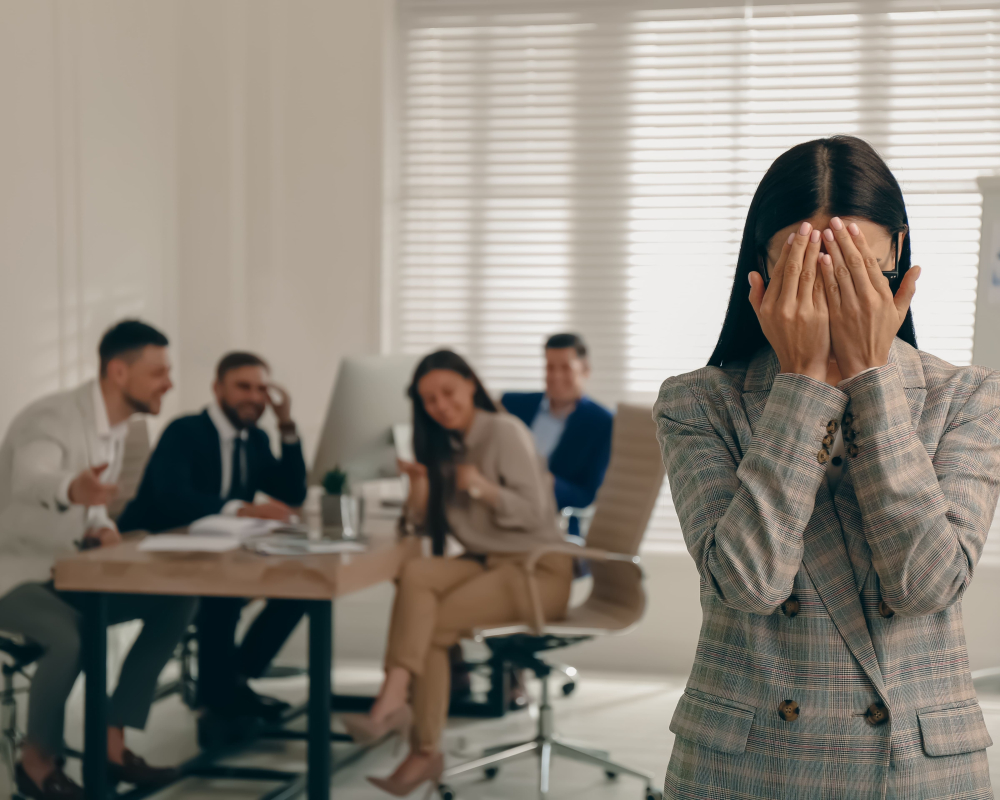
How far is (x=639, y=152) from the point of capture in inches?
186

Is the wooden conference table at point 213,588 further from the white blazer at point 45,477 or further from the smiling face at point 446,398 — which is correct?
the smiling face at point 446,398

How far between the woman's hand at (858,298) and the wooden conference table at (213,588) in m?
1.82

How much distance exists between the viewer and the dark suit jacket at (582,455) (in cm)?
408

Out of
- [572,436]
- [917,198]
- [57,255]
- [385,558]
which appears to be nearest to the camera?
[385,558]

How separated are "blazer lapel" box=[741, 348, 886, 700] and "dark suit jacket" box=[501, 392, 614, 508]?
307 cm

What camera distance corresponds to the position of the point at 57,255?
381cm

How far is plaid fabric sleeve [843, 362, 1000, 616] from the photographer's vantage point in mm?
905

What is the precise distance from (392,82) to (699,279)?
5.73ft

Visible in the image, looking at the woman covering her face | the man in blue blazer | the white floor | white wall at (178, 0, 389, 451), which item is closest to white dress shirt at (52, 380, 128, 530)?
the white floor

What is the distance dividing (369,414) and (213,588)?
56.8 inches

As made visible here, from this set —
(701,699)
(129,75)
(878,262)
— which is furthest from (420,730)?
(129,75)

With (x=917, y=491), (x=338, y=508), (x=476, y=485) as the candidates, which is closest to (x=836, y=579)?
(x=917, y=491)

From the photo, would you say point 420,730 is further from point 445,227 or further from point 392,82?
point 392,82

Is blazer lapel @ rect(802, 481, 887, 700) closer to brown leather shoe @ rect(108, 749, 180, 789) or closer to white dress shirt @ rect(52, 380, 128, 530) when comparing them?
brown leather shoe @ rect(108, 749, 180, 789)
